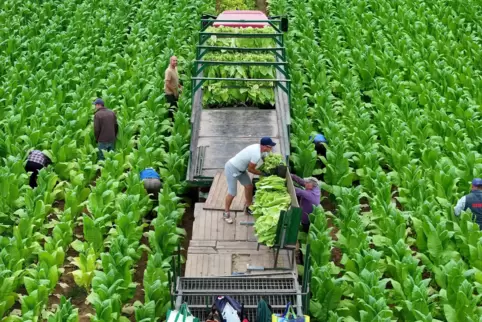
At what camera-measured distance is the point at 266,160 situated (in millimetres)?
10344

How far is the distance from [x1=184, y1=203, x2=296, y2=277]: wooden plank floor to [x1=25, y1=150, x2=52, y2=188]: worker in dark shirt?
11.1ft

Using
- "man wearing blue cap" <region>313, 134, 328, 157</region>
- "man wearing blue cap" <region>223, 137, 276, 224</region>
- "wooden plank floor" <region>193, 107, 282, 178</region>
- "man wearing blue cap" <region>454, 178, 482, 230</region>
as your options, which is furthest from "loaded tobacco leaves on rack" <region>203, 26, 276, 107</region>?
"man wearing blue cap" <region>454, 178, 482, 230</region>

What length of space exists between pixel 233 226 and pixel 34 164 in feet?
13.1

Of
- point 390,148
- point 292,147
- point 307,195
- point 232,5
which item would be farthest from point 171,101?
point 232,5

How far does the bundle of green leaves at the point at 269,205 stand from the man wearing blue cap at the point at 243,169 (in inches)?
10.8

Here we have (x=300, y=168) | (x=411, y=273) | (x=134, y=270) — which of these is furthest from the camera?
(x=300, y=168)

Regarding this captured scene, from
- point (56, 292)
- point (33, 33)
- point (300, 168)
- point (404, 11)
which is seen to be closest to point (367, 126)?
point (300, 168)

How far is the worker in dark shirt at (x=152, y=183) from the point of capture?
1228 centimetres

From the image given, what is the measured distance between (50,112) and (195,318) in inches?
309

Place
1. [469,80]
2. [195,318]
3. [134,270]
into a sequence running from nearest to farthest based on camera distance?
[195,318]
[134,270]
[469,80]

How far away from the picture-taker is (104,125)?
535 inches

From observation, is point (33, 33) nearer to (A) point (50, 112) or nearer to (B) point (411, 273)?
(A) point (50, 112)

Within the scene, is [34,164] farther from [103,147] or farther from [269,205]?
[269,205]

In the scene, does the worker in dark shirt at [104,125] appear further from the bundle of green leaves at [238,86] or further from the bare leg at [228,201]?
the bare leg at [228,201]
